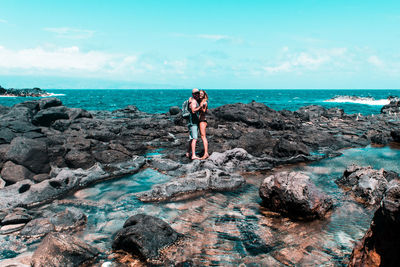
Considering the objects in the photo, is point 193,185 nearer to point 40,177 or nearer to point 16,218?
point 16,218

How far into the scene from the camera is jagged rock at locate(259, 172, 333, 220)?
20.6 ft

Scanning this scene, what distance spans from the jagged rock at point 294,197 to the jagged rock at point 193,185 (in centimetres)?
164

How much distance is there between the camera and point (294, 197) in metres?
6.36

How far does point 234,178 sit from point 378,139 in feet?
40.3

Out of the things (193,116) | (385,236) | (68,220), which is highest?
(193,116)

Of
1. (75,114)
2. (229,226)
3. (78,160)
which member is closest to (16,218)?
(229,226)

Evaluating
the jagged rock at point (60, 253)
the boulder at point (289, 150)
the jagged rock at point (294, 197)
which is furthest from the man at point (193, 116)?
the jagged rock at point (60, 253)

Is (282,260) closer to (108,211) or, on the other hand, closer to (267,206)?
(267,206)

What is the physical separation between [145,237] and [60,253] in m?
1.34

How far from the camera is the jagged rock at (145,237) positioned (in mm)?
4863

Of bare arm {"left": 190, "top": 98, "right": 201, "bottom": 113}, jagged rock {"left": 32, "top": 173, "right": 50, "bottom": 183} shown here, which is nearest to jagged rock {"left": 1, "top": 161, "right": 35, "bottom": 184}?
jagged rock {"left": 32, "top": 173, "right": 50, "bottom": 183}

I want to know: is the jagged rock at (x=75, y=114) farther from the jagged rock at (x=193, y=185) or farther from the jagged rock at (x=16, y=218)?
the jagged rock at (x=16, y=218)

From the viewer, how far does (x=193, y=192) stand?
801cm

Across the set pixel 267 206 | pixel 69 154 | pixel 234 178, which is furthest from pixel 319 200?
pixel 69 154
